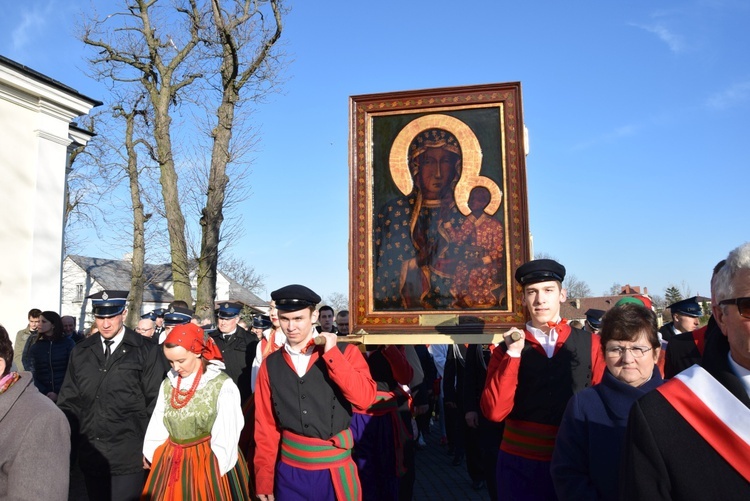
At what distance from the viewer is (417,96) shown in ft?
16.0

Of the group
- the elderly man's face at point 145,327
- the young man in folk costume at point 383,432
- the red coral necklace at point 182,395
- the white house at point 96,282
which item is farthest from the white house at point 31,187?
the white house at point 96,282

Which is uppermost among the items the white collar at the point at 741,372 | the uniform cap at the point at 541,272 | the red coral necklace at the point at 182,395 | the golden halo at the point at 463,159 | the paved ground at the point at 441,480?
the golden halo at the point at 463,159

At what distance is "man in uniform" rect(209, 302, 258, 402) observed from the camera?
285 inches

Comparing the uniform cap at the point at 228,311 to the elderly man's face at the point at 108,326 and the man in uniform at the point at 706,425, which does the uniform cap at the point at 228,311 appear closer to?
the elderly man's face at the point at 108,326

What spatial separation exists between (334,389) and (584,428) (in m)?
1.75

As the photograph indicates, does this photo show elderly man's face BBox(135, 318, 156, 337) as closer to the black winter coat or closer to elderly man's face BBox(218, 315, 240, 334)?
the black winter coat

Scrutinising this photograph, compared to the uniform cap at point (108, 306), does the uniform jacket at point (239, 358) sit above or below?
below

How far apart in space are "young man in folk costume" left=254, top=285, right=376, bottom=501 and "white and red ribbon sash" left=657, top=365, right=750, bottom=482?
98.1 inches

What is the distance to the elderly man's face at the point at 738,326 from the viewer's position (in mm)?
1519

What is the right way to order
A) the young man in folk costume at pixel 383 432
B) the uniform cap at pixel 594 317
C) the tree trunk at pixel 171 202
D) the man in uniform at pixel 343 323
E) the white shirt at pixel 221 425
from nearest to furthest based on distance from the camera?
the white shirt at pixel 221 425 < the young man in folk costume at pixel 383 432 < the man in uniform at pixel 343 323 < the uniform cap at pixel 594 317 < the tree trunk at pixel 171 202

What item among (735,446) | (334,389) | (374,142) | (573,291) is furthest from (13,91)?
(573,291)

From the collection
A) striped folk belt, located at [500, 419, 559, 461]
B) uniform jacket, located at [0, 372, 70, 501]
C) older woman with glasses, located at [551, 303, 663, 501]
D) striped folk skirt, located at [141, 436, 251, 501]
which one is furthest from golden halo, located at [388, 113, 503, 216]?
uniform jacket, located at [0, 372, 70, 501]

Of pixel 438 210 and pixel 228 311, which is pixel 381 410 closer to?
pixel 438 210

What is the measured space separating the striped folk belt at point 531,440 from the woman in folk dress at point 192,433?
6.46 ft
